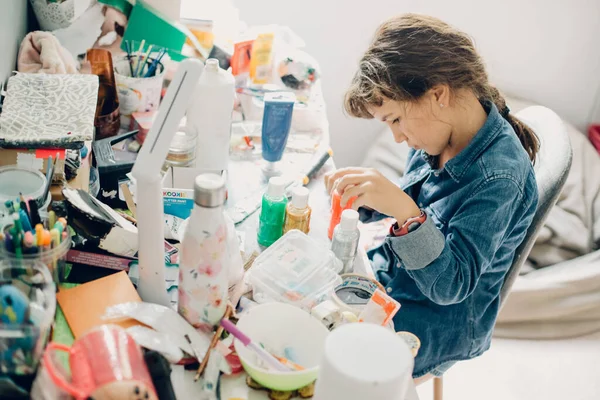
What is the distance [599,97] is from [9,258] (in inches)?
86.3

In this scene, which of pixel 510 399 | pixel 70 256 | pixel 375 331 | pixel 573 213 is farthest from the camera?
pixel 573 213

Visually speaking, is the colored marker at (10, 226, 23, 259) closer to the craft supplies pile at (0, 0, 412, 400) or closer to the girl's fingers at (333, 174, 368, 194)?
the craft supplies pile at (0, 0, 412, 400)

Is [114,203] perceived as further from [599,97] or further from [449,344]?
[599,97]

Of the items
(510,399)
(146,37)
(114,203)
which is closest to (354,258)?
(114,203)

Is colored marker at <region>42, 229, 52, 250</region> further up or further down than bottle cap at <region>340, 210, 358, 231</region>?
further up

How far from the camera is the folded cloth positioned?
3.63 feet

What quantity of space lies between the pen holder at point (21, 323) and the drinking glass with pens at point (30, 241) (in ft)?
0.07

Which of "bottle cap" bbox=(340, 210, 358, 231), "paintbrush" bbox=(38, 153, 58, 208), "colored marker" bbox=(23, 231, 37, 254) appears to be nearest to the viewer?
"colored marker" bbox=(23, 231, 37, 254)

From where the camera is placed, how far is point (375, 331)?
2.03 ft

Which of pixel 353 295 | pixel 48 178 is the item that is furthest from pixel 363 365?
pixel 48 178

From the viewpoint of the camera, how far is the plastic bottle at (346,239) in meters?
0.95

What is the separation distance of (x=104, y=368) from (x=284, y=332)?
0.25m

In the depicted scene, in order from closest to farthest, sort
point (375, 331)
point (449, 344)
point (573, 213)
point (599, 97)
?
point (375, 331)
point (449, 344)
point (573, 213)
point (599, 97)

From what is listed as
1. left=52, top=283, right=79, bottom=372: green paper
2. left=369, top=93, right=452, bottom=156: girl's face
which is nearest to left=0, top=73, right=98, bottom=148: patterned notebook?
left=52, top=283, right=79, bottom=372: green paper
